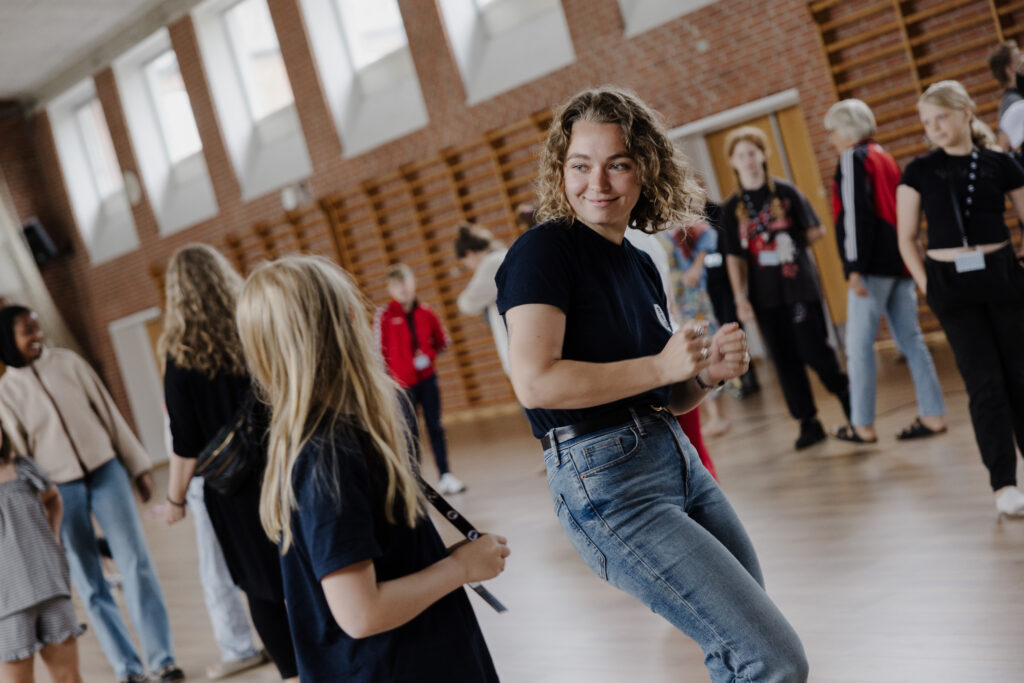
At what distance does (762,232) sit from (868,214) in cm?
63

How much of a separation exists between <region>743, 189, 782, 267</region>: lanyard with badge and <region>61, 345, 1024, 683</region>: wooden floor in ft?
3.38

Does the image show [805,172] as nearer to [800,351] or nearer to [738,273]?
[738,273]

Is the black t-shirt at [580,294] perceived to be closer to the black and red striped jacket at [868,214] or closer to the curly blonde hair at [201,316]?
the curly blonde hair at [201,316]

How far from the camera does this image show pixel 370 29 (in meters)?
11.1

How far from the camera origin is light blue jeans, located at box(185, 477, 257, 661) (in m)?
4.16

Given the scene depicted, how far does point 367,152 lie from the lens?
1107cm

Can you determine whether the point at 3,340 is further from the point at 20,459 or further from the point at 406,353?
the point at 406,353

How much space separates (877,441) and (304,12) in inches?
A: 332

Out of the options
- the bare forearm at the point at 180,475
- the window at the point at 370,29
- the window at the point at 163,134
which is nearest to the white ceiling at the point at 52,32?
the window at the point at 163,134

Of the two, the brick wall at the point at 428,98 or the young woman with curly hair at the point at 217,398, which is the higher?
the brick wall at the point at 428,98

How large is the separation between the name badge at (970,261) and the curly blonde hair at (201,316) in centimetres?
249

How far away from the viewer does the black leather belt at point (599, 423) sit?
5.79ft

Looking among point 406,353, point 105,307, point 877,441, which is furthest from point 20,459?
point 105,307

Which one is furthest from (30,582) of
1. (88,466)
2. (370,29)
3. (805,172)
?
(370,29)
